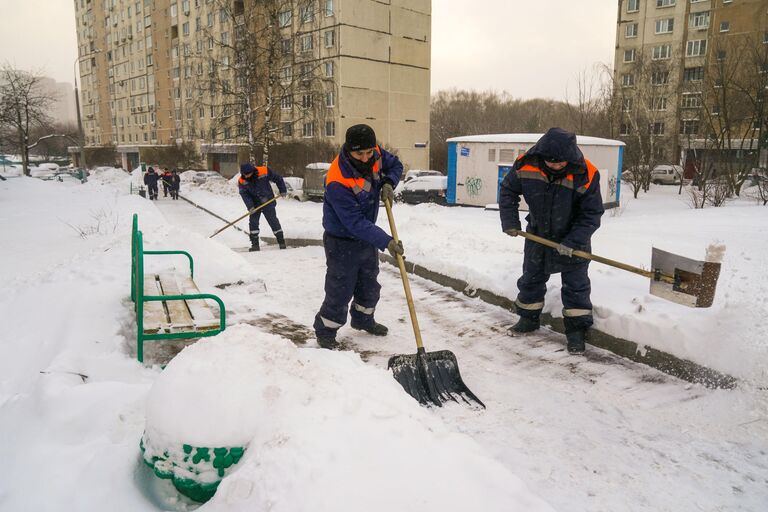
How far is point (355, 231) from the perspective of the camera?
439 cm

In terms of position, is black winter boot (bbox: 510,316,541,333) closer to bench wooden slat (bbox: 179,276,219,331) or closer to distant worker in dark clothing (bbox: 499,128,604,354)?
distant worker in dark clothing (bbox: 499,128,604,354)

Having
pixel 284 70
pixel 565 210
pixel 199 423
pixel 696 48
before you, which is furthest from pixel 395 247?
pixel 696 48

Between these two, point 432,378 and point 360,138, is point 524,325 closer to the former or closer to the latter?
point 432,378

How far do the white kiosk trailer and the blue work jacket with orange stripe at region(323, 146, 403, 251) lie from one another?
13136mm

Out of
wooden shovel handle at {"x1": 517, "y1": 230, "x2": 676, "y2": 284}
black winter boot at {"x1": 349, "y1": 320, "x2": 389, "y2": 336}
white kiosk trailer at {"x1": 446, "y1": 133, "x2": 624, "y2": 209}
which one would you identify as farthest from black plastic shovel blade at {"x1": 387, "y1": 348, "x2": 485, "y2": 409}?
white kiosk trailer at {"x1": 446, "y1": 133, "x2": 624, "y2": 209}

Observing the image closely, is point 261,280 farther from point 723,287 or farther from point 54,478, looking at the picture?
point 723,287

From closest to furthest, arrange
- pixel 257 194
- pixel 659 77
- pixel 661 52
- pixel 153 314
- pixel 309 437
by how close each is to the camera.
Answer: pixel 309 437, pixel 153 314, pixel 257 194, pixel 659 77, pixel 661 52

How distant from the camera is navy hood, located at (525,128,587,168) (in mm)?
4320

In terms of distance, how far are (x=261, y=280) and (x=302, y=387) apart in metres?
→ 4.39

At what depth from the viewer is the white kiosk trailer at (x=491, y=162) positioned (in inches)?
685

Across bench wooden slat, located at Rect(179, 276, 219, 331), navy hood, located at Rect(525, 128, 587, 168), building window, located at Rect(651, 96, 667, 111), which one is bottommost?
bench wooden slat, located at Rect(179, 276, 219, 331)

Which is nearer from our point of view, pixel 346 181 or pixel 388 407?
pixel 388 407

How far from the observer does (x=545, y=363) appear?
4.27 meters

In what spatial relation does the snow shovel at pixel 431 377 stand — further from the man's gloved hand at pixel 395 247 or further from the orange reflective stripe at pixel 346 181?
the orange reflective stripe at pixel 346 181
